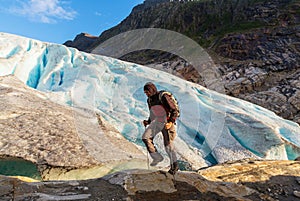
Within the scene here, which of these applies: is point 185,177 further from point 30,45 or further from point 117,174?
point 30,45

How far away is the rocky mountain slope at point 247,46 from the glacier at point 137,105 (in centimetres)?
1621

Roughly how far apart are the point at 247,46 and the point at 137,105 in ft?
121

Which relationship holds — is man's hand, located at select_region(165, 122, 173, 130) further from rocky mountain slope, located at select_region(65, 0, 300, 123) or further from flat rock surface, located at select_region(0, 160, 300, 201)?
rocky mountain slope, located at select_region(65, 0, 300, 123)

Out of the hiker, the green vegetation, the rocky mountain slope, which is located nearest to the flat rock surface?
the hiker

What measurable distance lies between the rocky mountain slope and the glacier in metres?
16.2

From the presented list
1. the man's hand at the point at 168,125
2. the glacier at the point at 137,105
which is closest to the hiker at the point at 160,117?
the man's hand at the point at 168,125

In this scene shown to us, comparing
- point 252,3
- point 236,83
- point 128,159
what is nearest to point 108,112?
point 128,159

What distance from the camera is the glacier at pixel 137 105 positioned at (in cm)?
1130

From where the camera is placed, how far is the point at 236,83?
115ft

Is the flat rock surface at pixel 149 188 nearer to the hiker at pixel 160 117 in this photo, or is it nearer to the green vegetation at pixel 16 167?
the hiker at pixel 160 117

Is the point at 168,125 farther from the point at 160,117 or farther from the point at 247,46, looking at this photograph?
the point at 247,46

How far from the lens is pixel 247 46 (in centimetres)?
4503

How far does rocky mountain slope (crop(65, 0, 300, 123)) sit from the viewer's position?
3244 cm

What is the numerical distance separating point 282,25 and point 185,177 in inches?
1947
